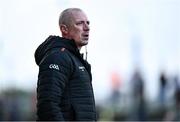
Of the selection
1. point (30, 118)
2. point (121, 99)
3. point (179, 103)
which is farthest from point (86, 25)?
point (30, 118)

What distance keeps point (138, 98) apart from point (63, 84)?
39.3 ft

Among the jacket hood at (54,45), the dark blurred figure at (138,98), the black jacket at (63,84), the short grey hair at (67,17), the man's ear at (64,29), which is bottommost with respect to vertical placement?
the dark blurred figure at (138,98)

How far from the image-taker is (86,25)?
8555 mm

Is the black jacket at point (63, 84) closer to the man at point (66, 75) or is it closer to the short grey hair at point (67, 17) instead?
the man at point (66, 75)

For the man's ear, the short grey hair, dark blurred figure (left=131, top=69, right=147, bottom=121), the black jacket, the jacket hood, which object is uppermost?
the short grey hair

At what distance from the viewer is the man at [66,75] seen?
319 inches

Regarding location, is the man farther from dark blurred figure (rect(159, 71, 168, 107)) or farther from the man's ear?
dark blurred figure (rect(159, 71, 168, 107))

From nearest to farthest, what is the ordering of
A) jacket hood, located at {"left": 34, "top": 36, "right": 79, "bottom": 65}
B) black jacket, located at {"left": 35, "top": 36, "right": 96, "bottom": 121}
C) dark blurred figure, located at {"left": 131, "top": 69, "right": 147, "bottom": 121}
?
black jacket, located at {"left": 35, "top": 36, "right": 96, "bottom": 121} < jacket hood, located at {"left": 34, "top": 36, "right": 79, "bottom": 65} < dark blurred figure, located at {"left": 131, "top": 69, "right": 147, "bottom": 121}

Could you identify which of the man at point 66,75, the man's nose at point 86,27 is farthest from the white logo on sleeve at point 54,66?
the man's nose at point 86,27

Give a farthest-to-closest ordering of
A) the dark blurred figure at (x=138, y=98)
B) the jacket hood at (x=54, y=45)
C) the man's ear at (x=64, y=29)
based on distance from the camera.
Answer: the dark blurred figure at (x=138, y=98) < the man's ear at (x=64, y=29) < the jacket hood at (x=54, y=45)

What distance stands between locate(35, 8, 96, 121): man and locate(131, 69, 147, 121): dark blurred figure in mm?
10868

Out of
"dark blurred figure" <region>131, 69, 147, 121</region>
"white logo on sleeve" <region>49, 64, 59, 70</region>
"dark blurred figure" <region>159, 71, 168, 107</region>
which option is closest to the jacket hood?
"white logo on sleeve" <region>49, 64, 59, 70</region>

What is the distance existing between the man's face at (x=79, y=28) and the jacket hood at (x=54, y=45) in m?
0.07

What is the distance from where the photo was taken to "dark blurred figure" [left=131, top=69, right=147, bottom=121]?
1955 cm
